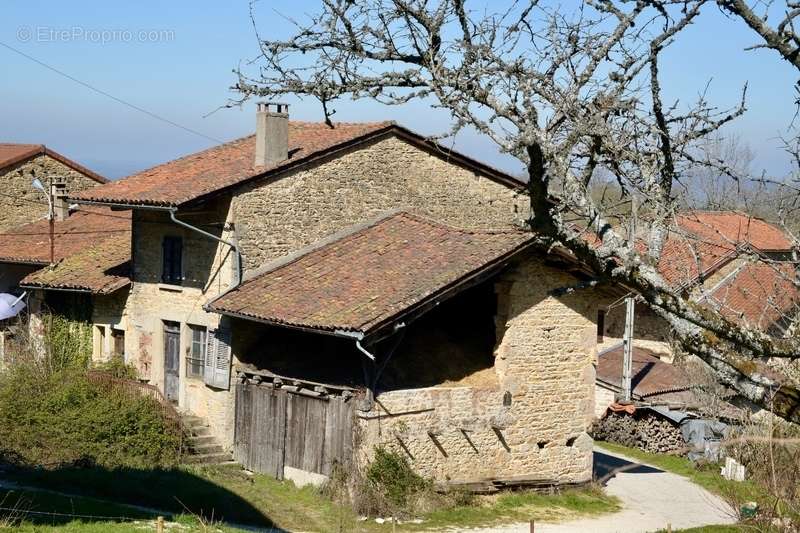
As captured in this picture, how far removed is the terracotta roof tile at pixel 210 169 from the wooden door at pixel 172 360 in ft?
10.1

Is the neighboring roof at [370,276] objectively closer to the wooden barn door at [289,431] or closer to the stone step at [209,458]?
the wooden barn door at [289,431]

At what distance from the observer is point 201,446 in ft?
66.5

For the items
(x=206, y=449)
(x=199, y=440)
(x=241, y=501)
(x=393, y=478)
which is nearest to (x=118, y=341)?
(x=199, y=440)

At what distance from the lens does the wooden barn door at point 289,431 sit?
17938 mm

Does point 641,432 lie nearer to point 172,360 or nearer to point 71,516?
point 172,360

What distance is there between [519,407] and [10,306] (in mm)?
14666

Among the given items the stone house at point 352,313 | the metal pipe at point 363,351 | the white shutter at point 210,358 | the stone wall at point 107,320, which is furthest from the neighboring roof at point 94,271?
the metal pipe at point 363,351

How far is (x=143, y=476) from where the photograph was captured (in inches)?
718

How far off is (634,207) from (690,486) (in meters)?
15.4

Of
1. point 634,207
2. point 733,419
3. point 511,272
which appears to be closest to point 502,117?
point 634,207

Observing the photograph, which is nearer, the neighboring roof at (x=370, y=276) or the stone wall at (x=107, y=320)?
the neighboring roof at (x=370, y=276)

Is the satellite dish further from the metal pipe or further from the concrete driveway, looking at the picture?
the concrete driveway

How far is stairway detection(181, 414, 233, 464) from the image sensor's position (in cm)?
1989

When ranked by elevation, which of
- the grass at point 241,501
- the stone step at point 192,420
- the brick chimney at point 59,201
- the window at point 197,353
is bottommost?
the grass at point 241,501
